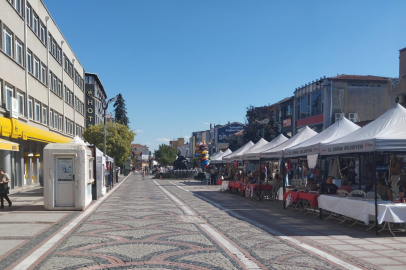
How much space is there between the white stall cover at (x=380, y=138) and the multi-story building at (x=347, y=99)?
24034mm

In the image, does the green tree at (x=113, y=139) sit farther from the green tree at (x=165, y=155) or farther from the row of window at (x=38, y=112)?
the green tree at (x=165, y=155)

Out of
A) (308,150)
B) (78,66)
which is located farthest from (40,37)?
(308,150)

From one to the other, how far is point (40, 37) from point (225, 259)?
28660 mm

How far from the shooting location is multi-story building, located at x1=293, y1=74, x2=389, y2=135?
→ 3522 centimetres

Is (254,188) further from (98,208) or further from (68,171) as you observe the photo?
(68,171)

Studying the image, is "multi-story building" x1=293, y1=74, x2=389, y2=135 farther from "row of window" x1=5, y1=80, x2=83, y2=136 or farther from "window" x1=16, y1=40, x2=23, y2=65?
"window" x1=16, y1=40, x2=23, y2=65

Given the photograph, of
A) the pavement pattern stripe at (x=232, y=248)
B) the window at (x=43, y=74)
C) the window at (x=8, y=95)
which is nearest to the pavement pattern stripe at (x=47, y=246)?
the pavement pattern stripe at (x=232, y=248)

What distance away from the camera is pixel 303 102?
3953 cm

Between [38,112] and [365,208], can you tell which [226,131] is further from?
[365,208]

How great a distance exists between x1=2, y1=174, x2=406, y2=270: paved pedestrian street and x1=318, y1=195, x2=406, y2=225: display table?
0.45 meters

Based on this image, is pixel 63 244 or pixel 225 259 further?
pixel 63 244

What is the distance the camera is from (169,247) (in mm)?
7977

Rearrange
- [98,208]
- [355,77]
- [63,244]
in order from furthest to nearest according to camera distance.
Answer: [355,77] → [98,208] → [63,244]

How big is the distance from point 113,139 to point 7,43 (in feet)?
86.9
